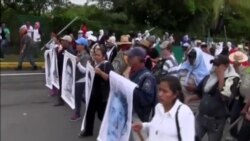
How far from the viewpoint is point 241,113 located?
6.84 m

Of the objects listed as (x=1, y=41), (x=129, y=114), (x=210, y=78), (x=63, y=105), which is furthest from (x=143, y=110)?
(x=1, y=41)

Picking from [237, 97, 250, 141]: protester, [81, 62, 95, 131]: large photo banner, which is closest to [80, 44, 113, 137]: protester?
[81, 62, 95, 131]: large photo banner

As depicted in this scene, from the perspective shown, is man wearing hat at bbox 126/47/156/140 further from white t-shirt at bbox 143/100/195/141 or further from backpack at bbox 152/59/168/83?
backpack at bbox 152/59/168/83

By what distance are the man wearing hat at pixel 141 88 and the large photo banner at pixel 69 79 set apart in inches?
174

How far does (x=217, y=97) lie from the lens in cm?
656

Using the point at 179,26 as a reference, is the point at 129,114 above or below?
above

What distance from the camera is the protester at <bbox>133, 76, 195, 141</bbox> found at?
4381mm

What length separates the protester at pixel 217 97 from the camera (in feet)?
21.2

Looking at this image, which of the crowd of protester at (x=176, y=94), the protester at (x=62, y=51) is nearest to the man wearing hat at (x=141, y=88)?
the crowd of protester at (x=176, y=94)

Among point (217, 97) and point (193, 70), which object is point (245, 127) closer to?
point (217, 97)

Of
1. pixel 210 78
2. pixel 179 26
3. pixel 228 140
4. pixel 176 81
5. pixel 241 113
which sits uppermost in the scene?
pixel 176 81

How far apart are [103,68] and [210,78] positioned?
6.57ft

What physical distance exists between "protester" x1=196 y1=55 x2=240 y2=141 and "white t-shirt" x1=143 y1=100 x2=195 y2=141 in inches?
80.8

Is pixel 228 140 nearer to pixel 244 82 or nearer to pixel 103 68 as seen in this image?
pixel 244 82
